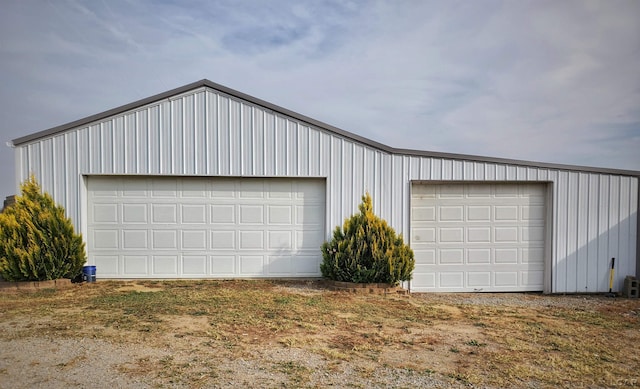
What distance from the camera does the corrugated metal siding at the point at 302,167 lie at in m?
7.58

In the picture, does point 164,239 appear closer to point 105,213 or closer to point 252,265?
point 105,213

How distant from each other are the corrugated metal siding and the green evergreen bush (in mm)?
568

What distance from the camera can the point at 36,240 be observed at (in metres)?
6.95

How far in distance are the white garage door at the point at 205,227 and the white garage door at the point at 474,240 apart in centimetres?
242

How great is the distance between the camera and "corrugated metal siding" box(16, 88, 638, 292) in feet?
24.9

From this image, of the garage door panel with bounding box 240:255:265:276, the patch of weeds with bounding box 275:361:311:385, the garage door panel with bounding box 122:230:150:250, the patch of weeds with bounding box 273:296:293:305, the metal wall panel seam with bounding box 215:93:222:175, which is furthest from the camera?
the garage door panel with bounding box 240:255:265:276

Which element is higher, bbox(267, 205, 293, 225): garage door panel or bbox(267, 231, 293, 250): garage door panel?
bbox(267, 205, 293, 225): garage door panel

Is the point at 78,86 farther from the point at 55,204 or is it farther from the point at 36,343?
the point at 36,343

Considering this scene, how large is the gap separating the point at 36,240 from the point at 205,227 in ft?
10.7

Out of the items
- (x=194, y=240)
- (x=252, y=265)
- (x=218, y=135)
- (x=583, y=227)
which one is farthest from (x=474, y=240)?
(x=194, y=240)

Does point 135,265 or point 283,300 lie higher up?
point 135,265

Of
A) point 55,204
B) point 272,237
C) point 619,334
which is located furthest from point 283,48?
point 619,334

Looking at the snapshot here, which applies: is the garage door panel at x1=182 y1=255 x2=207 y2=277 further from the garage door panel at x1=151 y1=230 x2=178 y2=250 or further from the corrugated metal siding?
the corrugated metal siding

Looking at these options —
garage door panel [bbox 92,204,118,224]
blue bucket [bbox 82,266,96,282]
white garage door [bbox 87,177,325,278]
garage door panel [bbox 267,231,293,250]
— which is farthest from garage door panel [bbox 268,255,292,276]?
blue bucket [bbox 82,266,96,282]
